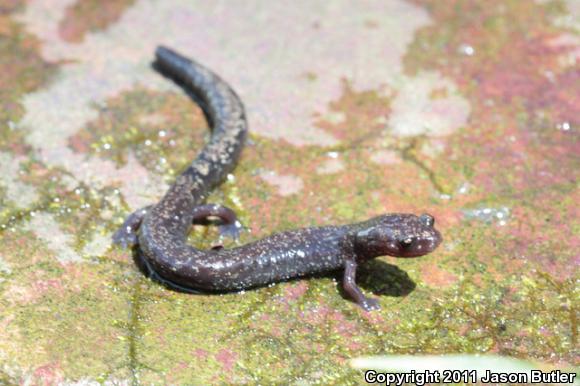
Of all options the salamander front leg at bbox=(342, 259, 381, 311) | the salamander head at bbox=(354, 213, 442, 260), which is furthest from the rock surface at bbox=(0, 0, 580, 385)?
the salamander head at bbox=(354, 213, 442, 260)

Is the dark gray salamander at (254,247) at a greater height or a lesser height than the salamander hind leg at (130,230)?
greater

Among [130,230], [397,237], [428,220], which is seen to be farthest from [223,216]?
[428,220]

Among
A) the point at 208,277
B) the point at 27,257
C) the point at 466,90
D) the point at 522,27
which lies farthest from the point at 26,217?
the point at 522,27

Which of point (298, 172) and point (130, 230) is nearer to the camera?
point (130, 230)

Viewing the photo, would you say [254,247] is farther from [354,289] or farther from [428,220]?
[428,220]

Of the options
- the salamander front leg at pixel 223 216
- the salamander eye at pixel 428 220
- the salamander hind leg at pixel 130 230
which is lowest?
the salamander hind leg at pixel 130 230

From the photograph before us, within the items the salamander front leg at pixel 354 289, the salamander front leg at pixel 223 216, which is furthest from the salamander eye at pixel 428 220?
the salamander front leg at pixel 223 216

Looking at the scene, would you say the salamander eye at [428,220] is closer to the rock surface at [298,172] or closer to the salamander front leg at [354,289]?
the rock surface at [298,172]
